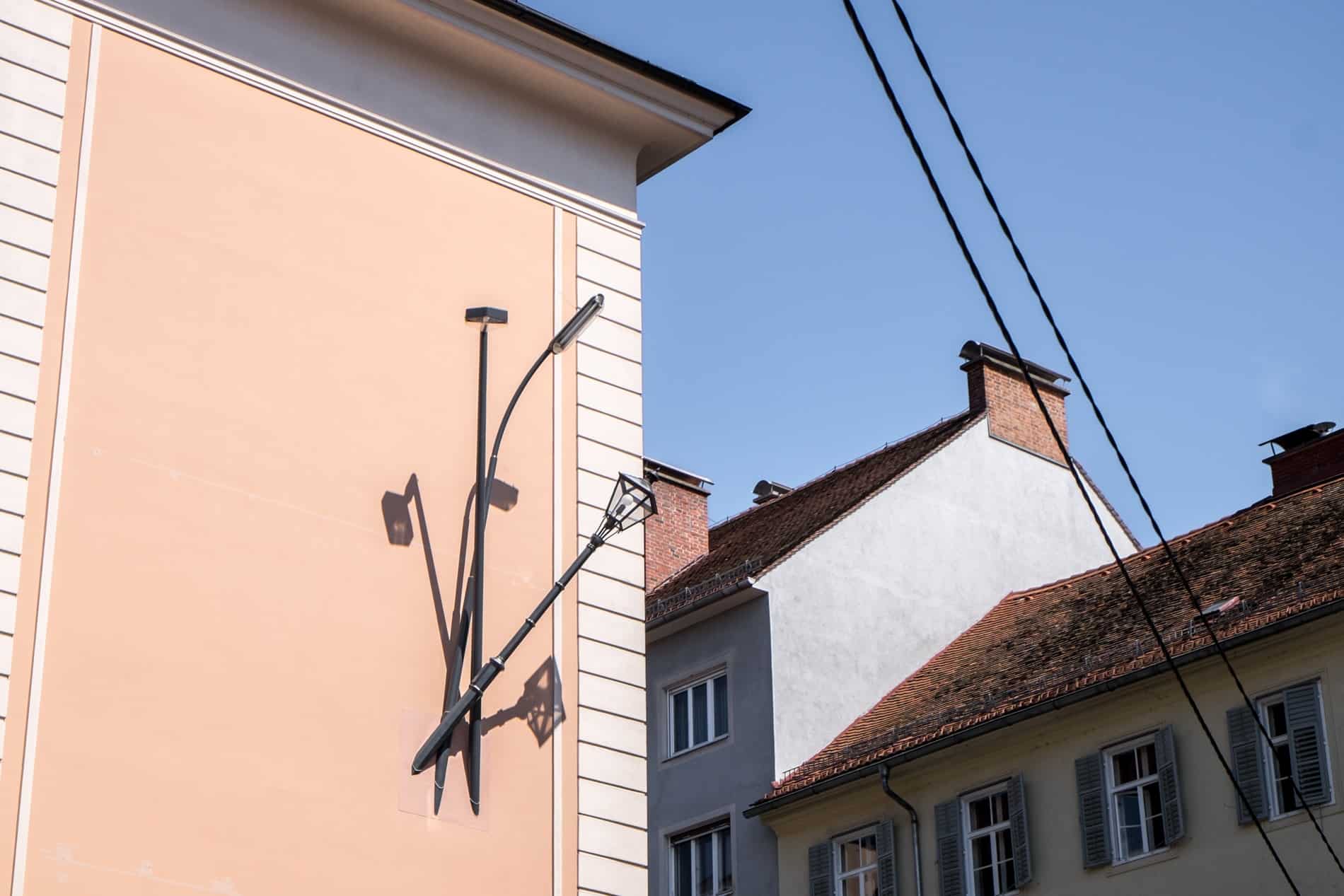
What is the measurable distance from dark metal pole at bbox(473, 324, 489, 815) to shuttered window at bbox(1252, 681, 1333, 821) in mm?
11285

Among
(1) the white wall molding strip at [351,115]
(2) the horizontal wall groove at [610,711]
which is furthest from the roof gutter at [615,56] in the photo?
(2) the horizontal wall groove at [610,711]

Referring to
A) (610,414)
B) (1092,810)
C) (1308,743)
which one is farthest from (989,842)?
(610,414)

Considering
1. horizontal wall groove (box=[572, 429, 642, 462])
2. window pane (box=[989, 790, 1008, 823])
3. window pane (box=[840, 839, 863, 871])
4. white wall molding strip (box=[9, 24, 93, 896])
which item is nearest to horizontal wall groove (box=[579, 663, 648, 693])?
horizontal wall groove (box=[572, 429, 642, 462])

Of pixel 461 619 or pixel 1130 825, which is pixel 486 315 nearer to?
pixel 461 619

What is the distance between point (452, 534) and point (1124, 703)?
12540mm

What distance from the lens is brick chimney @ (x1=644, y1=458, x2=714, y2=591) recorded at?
101 feet

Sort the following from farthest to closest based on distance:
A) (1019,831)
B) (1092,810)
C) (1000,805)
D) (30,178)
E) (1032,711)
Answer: (1000,805) < (1019,831) < (1032,711) < (1092,810) < (30,178)

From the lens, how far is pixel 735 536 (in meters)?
31.4

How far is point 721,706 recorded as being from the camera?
2789 centimetres

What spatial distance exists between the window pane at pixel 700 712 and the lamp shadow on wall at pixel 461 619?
15644 millimetres

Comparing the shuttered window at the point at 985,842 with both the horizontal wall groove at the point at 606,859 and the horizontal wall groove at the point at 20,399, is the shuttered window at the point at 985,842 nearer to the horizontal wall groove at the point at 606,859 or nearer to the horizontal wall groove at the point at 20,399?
the horizontal wall groove at the point at 606,859

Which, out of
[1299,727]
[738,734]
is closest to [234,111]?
[1299,727]

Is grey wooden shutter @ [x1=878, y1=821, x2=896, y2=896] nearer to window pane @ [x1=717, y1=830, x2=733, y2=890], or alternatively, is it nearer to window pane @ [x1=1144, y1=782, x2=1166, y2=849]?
window pane @ [x1=717, y1=830, x2=733, y2=890]

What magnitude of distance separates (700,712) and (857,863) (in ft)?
11.1
